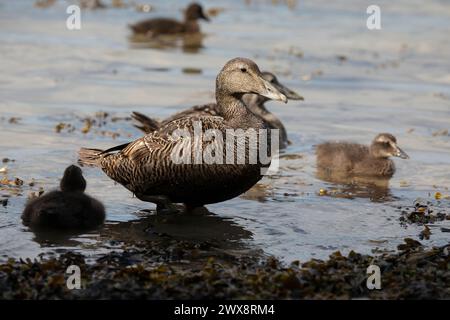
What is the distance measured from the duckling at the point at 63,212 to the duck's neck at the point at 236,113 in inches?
45.6

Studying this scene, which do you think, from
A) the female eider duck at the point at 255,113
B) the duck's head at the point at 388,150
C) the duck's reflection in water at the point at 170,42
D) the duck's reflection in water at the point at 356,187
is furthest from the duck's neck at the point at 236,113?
the duck's reflection in water at the point at 170,42

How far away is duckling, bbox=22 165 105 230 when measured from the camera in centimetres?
687

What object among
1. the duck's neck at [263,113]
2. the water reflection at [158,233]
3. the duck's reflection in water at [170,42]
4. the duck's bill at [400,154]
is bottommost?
the water reflection at [158,233]

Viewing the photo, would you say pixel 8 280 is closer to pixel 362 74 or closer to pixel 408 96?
pixel 408 96

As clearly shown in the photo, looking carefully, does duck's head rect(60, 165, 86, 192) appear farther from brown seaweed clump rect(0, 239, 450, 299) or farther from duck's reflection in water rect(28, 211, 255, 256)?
brown seaweed clump rect(0, 239, 450, 299)

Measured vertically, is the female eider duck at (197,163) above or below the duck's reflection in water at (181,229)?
above

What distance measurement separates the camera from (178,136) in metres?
7.24

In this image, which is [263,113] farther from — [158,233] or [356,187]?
[158,233]

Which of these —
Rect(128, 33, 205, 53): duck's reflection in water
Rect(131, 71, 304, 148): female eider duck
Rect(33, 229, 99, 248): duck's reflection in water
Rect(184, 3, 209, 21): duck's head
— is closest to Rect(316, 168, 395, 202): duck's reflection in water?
Rect(131, 71, 304, 148): female eider duck

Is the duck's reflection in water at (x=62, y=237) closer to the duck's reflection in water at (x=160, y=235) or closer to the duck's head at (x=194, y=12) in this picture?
the duck's reflection in water at (x=160, y=235)

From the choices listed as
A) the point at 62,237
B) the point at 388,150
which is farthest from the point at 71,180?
the point at 388,150

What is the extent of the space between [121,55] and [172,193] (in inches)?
297

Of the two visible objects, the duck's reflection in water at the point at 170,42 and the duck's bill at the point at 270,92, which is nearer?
the duck's bill at the point at 270,92

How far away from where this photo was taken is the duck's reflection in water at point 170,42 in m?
15.7
